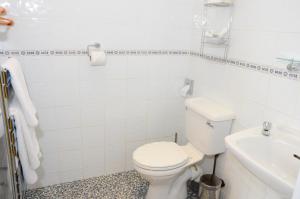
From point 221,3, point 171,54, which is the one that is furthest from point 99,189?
point 221,3

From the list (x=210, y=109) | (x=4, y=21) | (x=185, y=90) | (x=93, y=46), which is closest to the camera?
(x=4, y=21)

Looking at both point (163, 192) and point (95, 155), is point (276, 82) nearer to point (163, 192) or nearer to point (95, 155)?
point (163, 192)

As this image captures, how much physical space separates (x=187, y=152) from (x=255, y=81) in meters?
0.76

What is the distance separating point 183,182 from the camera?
2.05 m

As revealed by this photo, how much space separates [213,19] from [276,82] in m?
0.79

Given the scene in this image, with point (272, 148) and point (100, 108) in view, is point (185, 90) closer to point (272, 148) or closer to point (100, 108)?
point (100, 108)

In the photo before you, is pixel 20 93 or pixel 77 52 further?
pixel 77 52

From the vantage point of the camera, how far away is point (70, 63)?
1.98m

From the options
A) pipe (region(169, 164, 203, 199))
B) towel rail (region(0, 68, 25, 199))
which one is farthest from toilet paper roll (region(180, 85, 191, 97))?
towel rail (region(0, 68, 25, 199))

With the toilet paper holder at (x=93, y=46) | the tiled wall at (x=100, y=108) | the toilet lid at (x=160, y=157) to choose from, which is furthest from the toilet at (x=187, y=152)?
the toilet paper holder at (x=93, y=46)

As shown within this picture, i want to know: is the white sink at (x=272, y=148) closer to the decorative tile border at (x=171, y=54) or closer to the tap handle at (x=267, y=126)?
the tap handle at (x=267, y=126)

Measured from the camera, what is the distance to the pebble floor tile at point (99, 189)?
211 cm

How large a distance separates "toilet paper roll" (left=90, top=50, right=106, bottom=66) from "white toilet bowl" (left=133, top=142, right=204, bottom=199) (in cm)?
73

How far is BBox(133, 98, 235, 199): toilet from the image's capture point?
1793 mm
